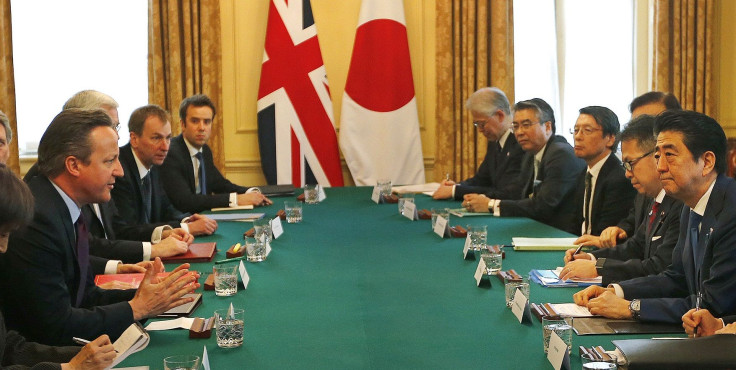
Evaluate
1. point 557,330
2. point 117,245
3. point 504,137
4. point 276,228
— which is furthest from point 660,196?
point 504,137

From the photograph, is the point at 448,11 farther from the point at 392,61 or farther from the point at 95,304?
the point at 95,304

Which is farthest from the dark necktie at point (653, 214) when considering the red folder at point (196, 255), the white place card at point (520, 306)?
the red folder at point (196, 255)

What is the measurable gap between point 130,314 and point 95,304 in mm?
436

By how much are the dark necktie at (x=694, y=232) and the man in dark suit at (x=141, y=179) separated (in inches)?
Result: 98.8

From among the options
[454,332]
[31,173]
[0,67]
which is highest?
[0,67]

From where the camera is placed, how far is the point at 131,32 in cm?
788

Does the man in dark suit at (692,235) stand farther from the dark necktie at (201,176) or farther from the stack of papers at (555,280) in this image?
the dark necktie at (201,176)

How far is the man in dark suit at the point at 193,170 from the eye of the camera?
5.70m

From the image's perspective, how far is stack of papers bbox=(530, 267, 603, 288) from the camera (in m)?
3.08

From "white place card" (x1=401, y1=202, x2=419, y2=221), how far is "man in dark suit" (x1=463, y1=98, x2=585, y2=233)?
0.47 meters

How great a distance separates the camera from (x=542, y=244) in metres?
3.90

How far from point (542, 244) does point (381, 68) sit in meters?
4.25

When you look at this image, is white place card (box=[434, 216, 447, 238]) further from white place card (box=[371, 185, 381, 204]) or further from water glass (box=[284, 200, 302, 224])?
white place card (box=[371, 185, 381, 204])

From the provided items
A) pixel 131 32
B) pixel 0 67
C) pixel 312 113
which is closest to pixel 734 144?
pixel 312 113
